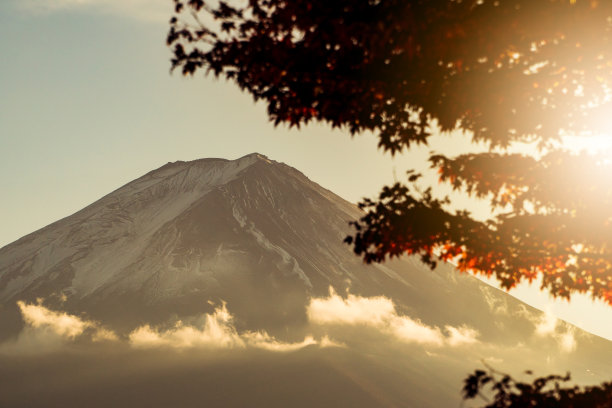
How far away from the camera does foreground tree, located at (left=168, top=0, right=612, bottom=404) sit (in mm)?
6699

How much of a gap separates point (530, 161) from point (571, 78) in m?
1.06

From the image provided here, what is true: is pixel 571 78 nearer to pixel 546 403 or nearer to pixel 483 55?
pixel 483 55

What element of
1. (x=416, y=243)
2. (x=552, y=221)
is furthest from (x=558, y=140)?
(x=416, y=243)

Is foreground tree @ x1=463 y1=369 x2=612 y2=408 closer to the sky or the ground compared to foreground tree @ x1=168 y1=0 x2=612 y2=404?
closer to the ground

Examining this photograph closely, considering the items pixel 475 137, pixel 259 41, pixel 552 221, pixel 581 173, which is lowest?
pixel 552 221

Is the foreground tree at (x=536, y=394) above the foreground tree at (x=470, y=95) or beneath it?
beneath

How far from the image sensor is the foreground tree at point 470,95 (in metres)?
6.70

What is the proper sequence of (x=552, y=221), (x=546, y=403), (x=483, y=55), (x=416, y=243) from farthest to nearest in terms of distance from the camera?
(x=416, y=243) → (x=552, y=221) → (x=483, y=55) → (x=546, y=403)

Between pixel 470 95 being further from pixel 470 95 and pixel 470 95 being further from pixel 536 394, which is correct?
pixel 536 394

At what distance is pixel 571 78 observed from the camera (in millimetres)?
7270

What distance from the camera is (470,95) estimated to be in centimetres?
765

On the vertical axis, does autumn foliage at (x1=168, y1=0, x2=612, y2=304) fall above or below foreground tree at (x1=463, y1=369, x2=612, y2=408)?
above

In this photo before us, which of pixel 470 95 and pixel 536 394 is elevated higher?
pixel 470 95

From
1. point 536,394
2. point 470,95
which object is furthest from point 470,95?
point 536,394
